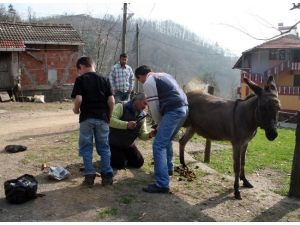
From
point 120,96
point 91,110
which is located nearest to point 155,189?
point 91,110

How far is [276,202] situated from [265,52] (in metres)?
36.1

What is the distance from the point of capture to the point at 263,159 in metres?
10.1

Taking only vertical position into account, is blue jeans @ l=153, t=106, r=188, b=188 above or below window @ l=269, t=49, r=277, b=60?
below

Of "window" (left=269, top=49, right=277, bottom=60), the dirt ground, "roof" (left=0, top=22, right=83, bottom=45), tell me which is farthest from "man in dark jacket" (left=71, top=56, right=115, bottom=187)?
"window" (left=269, top=49, right=277, bottom=60)

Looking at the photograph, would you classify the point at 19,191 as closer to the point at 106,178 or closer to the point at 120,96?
the point at 106,178

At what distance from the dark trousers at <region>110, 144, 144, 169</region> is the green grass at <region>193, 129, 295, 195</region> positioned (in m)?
1.91

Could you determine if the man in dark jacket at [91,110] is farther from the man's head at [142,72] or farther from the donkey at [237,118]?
the donkey at [237,118]

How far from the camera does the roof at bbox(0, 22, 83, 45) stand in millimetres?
25859

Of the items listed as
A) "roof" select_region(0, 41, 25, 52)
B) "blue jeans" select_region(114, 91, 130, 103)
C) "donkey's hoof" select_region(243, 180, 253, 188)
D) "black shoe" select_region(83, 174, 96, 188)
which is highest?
"roof" select_region(0, 41, 25, 52)

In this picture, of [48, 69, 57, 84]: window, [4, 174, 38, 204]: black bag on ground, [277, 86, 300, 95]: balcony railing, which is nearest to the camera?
[4, 174, 38, 204]: black bag on ground

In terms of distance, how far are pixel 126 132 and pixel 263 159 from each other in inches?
170

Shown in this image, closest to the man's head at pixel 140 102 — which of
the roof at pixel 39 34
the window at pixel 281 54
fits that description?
the roof at pixel 39 34

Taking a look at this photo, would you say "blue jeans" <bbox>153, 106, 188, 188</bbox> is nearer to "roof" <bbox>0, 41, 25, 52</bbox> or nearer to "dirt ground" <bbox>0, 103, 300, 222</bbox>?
"dirt ground" <bbox>0, 103, 300, 222</bbox>

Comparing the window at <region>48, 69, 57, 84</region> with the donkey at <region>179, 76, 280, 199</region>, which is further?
the window at <region>48, 69, 57, 84</region>
